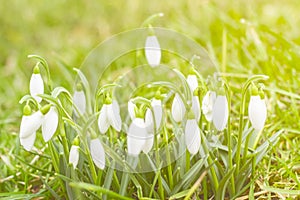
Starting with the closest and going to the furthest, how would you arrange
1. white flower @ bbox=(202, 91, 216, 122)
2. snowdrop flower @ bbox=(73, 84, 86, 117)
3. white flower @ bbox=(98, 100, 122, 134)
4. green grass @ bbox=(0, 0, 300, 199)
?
white flower @ bbox=(98, 100, 122, 134) < white flower @ bbox=(202, 91, 216, 122) < snowdrop flower @ bbox=(73, 84, 86, 117) < green grass @ bbox=(0, 0, 300, 199)

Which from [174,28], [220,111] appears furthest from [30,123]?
[174,28]

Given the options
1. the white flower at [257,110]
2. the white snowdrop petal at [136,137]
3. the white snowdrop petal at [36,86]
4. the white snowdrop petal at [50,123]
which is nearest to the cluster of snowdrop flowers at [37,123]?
the white snowdrop petal at [50,123]

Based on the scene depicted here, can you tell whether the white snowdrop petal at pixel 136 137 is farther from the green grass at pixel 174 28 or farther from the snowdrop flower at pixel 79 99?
the snowdrop flower at pixel 79 99

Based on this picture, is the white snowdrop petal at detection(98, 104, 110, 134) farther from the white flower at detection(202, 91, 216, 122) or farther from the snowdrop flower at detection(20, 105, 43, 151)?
the white flower at detection(202, 91, 216, 122)

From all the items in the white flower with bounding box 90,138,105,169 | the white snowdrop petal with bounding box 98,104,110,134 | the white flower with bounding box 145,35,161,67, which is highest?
the white flower with bounding box 145,35,161,67

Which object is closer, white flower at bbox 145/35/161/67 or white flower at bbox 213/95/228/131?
white flower at bbox 213/95/228/131

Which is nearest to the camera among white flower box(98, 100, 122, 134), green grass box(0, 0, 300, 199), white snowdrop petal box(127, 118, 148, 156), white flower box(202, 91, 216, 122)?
white snowdrop petal box(127, 118, 148, 156)

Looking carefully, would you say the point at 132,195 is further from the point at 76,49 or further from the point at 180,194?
the point at 76,49

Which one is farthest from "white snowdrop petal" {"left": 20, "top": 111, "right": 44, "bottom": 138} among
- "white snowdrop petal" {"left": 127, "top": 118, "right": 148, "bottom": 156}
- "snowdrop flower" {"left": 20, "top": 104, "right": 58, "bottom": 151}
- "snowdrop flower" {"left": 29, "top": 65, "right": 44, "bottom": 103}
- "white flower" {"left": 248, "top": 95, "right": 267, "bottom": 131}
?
"white flower" {"left": 248, "top": 95, "right": 267, "bottom": 131}
